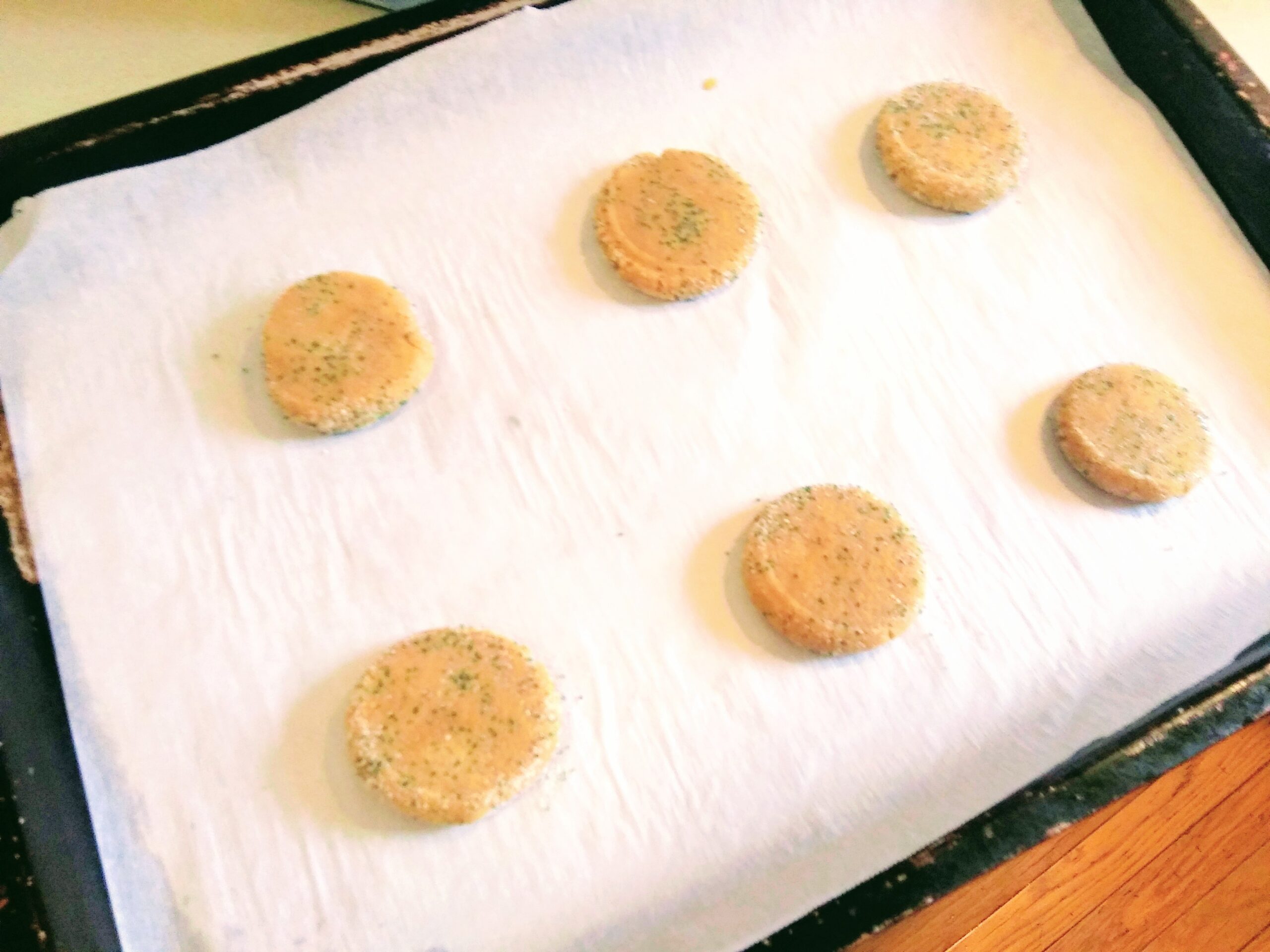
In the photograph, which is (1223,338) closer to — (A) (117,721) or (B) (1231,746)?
(B) (1231,746)

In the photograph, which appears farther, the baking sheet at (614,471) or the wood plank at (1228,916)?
the wood plank at (1228,916)

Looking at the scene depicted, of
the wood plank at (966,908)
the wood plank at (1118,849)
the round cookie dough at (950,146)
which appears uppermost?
the round cookie dough at (950,146)

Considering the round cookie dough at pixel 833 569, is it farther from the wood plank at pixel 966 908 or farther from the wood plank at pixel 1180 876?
the wood plank at pixel 1180 876

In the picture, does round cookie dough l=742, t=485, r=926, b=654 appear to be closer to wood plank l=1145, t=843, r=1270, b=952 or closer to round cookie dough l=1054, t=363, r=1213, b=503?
round cookie dough l=1054, t=363, r=1213, b=503

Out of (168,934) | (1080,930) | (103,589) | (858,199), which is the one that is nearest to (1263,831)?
(1080,930)

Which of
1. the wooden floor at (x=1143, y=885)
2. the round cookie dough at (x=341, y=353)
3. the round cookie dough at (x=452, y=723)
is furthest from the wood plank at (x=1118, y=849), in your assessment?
the round cookie dough at (x=341, y=353)

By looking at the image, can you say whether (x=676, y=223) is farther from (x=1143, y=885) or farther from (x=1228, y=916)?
(x=1228, y=916)

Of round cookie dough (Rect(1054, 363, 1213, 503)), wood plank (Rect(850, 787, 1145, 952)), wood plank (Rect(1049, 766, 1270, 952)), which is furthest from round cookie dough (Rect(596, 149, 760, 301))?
wood plank (Rect(1049, 766, 1270, 952))
